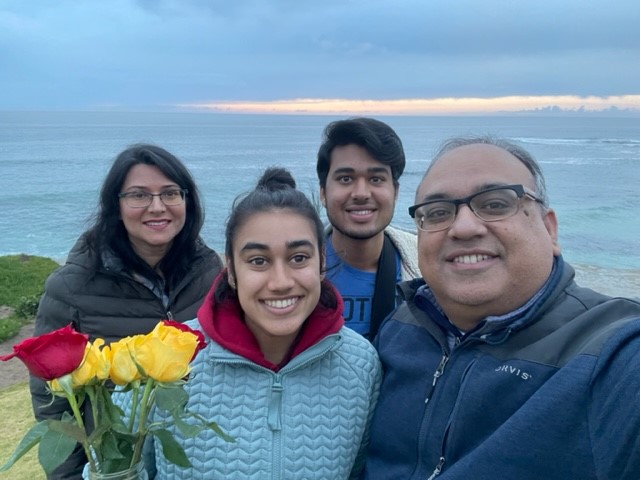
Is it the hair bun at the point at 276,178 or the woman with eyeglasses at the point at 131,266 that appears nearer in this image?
the hair bun at the point at 276,178

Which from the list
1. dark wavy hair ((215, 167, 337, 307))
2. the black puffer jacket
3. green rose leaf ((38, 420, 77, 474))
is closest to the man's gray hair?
dark wavy hair ((215, 167, 337, 307))

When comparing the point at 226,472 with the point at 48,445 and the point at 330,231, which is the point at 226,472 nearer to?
the point at 48,445

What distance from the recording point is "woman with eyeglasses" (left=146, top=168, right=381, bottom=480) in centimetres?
236

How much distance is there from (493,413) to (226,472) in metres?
1.08

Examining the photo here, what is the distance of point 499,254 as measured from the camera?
2.40 m

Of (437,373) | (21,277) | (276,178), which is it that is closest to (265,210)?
(276,178)

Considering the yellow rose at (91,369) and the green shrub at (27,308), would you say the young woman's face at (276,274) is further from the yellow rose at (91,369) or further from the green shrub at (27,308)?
the green shrub at (27,308)

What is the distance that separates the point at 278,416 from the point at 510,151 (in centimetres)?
156

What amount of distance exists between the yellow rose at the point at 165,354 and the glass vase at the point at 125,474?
28 cm

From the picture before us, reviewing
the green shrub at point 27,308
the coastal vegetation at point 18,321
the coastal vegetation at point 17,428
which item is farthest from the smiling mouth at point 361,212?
the green shrub at point 27,308

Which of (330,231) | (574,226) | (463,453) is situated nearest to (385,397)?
(463,453)

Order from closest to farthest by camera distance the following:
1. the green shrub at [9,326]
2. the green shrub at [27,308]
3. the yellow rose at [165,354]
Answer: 1. the yellow rose at [165,354]
2. the green shrub at [9,326]
3. the green shrub at [27,308]

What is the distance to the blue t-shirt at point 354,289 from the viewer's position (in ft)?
12.9

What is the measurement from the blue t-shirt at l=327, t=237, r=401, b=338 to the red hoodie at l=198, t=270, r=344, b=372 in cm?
124
